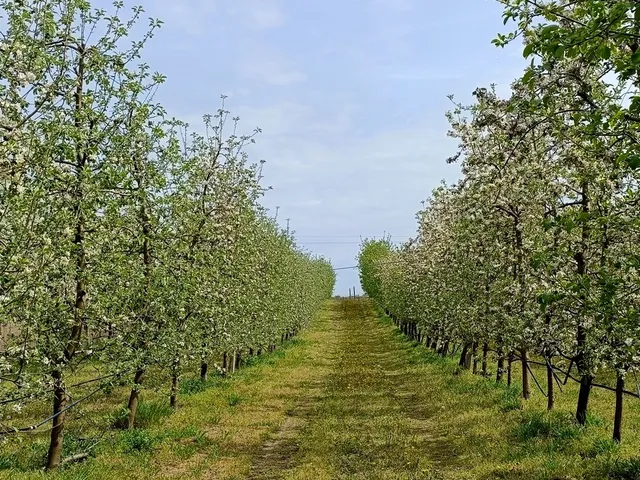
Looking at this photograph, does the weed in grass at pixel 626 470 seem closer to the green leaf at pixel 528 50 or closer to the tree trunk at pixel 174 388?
the green leaf at pixel 528 50

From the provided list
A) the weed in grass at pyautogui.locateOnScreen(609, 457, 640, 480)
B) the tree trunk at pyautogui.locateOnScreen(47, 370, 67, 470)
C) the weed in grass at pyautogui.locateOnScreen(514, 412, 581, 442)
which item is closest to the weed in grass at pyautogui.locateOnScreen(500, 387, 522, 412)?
the weed in grass at pyautogui.locateOnScreen(514, 412, 581, 442)

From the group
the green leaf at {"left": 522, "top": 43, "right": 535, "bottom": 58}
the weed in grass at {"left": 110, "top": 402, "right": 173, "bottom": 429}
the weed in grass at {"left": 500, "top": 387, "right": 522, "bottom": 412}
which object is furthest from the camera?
the weed in grass at {"left": 500, "top": 387, "right": 522, "bottom": 412}

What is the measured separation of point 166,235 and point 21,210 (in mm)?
6878

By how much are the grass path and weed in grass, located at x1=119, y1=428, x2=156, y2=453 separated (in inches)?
1.0

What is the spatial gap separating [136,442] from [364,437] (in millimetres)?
5480

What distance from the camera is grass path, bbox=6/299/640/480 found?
11.3 meters

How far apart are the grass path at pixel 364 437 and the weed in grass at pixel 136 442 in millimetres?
25

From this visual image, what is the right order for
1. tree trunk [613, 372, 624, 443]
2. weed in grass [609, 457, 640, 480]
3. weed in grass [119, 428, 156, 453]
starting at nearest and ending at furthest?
weed in grass [609, 457, 640, 480] → tree trunk [613, 372, 624, 443] → weed in grass [119, 428, 156, 453]

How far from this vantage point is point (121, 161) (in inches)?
433

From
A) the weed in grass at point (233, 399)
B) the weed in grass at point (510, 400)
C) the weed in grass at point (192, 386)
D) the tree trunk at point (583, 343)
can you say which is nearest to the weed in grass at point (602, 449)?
the tree trunk at point (583, 343)

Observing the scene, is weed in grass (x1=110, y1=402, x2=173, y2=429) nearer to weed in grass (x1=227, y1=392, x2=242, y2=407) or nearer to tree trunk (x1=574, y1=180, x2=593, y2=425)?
weed in grass (x1=227, y1=392, x2=242, y2=407)

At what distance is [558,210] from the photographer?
1421 centimetres

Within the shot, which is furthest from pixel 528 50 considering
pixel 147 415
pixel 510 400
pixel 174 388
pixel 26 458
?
pixel 174 388

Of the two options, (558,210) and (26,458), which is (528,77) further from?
(26,458)
